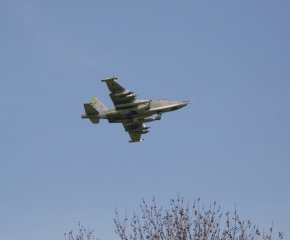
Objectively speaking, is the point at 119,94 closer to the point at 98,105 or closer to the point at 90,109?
the point at 90,109

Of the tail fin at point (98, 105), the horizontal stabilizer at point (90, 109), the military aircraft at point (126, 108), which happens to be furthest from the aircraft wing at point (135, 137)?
the horizontal stabilizer at point (90, 109)

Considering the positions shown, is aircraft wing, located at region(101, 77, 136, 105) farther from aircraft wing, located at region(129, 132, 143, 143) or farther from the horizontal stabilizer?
aircraft wing, located at region(129, 132, 143, 143)

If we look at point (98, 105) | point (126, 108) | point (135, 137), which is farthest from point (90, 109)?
point (135, 137)

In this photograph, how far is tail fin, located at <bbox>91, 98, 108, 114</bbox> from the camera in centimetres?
5873

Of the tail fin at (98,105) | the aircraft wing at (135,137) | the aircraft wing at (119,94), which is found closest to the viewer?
the aircraft wing at (119,94)

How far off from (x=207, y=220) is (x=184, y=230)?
4.83ft

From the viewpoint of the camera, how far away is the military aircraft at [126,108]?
55594mm

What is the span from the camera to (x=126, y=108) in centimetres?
5631

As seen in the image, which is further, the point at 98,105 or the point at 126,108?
the point at 98,105

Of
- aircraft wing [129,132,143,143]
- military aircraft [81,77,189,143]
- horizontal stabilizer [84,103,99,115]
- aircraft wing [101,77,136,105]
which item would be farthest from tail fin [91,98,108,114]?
aircraft wing [129,132,143,143]

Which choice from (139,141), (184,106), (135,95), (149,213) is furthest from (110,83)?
(149,213)

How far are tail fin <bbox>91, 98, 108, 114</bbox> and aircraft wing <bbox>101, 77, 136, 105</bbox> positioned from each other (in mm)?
2980

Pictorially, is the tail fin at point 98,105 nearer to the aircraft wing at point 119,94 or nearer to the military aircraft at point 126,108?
the military aircraft at point 126,108

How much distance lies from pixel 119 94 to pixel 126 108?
1.76m
